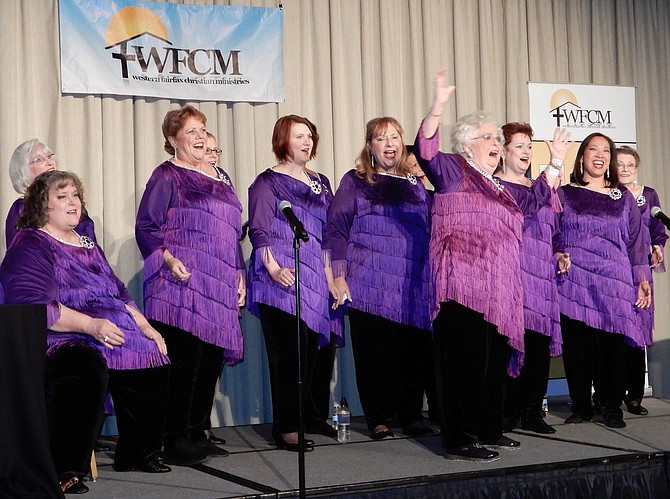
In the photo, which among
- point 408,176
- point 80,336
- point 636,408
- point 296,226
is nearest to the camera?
point 296,226

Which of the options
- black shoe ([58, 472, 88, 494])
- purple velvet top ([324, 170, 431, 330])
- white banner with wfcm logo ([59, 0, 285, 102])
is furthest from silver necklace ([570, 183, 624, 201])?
black shoe ([58, 472, 88, 494])

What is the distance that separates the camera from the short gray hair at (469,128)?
155 inches

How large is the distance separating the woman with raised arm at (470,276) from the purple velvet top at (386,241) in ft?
1.94

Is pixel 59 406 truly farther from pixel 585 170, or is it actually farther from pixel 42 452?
pixel 585 170

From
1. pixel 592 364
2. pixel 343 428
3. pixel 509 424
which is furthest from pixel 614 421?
pixel 343 428

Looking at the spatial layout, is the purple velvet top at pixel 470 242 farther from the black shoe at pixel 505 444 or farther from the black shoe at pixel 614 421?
the black shoe at pixel 614 421

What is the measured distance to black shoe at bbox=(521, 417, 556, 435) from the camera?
4.64 metres

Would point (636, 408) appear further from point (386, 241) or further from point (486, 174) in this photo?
point (486, 174)

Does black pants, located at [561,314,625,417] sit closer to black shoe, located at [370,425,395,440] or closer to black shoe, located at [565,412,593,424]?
black shoe, located at [565,412,593,424]

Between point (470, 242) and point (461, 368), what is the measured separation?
0.52m

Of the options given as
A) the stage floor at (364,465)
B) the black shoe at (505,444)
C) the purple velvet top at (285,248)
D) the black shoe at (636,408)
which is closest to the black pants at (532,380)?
the stage floor at (364,465)

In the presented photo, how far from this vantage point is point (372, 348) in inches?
179

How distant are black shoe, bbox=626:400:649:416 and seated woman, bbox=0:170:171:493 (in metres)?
2.88

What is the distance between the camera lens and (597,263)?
16.0 feet
